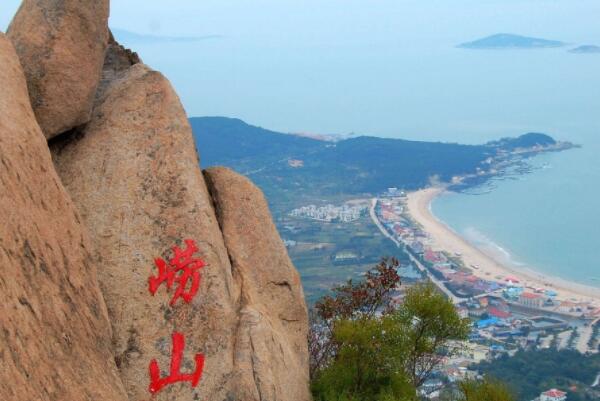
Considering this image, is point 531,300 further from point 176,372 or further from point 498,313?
point 176,372

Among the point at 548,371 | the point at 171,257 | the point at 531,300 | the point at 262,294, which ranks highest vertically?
the point at 171,257

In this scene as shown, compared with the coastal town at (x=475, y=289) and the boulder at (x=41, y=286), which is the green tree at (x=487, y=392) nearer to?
the boulder at (x=41, y=286)

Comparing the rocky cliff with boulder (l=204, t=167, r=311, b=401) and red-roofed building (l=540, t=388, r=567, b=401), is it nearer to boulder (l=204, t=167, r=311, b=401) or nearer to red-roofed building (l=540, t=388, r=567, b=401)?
boulder (l=204, t=167, r=311, b=401)

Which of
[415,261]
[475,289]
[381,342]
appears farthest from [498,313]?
[381,342]

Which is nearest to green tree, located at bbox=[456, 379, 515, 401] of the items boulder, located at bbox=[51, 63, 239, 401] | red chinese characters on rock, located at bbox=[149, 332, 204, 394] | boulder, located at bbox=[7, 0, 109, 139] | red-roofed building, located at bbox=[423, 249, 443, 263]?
boulder, located at bbox=[51, 63, 239, 401]

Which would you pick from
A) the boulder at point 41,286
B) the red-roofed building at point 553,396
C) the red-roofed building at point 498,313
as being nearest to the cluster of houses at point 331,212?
the red-roofed building at point 498,313

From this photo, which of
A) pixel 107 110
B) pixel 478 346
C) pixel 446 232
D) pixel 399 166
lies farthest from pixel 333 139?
pixel 107 110
